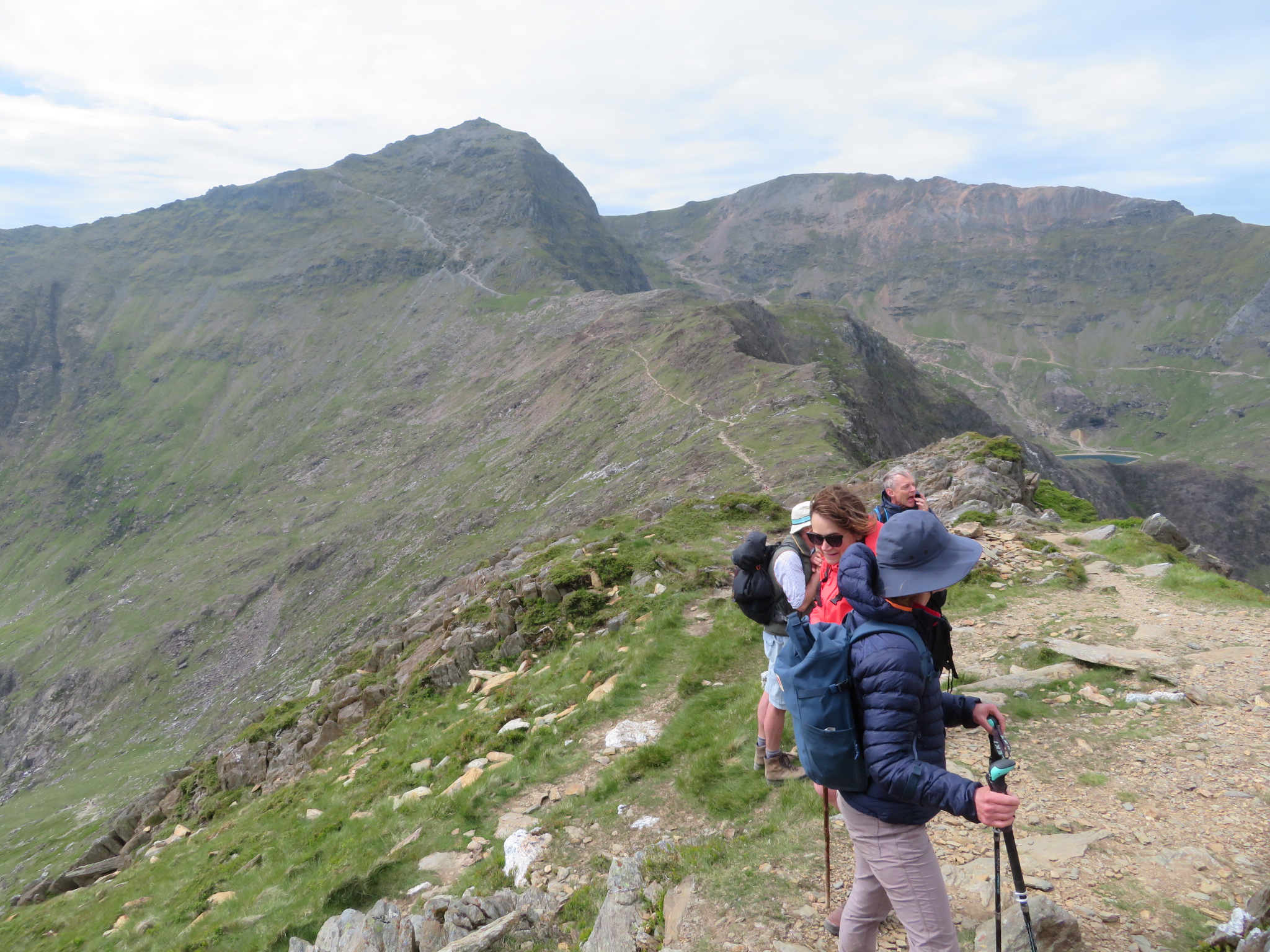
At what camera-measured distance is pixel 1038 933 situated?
17.3ft

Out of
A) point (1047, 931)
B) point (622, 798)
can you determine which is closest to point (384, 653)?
point (622, 798)

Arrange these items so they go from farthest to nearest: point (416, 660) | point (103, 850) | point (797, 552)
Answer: point (103, 850) → point (416, 660) → point (797, 552)

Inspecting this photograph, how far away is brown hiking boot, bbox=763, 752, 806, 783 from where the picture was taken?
8562 millimetres

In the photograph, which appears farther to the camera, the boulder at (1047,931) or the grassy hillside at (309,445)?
the grassy hillside at (309,445)

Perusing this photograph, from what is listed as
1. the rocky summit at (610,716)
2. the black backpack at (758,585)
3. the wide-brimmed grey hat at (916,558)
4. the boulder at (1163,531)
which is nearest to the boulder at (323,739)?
the rocky summit at (610,716)

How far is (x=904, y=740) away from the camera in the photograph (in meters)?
4.24

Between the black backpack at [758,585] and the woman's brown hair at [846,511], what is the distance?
1394 mm

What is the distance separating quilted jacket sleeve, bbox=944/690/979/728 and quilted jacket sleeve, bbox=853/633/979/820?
2.44 ft

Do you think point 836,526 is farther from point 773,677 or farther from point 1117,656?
point 1117,656

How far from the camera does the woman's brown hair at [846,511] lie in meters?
6.14

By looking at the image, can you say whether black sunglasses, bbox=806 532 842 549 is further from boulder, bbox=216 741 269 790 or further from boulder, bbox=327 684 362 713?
boulder, bbox=216 741 269 790

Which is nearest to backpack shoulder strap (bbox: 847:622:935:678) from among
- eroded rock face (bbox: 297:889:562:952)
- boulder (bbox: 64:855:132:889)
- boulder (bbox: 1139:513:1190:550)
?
eroded rock face (bbox: 297:889:562:952)

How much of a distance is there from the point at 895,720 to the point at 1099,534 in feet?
62.5

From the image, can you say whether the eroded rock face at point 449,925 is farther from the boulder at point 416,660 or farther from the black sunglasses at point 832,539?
the boulder at point 416,660
